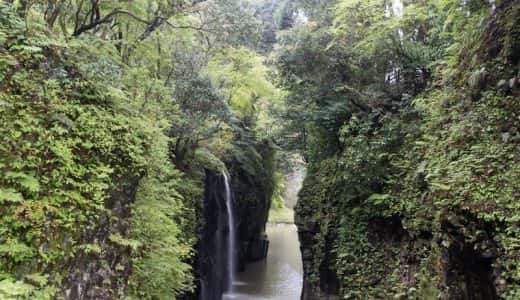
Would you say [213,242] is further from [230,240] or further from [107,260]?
[107,260]

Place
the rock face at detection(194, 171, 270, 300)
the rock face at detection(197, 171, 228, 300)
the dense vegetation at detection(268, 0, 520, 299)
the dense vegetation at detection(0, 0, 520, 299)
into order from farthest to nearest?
the rock face at detection(194, 171, 270, 300) < the rock face at detection(197, 171, 228, 300) < the dense vegetation at detection(268, 0, 520, 299) < the dense vegetation at detection(0, 0, 520, 299)

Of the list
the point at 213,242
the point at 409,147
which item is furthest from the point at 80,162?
the point at 213,242

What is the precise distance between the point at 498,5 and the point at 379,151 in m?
3.56

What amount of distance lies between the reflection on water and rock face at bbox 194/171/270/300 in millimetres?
699

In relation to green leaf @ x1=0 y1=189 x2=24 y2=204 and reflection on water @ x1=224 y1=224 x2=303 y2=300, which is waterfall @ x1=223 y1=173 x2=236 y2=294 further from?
green leaf @ x1=0 y1=189 x2=24 y2=204

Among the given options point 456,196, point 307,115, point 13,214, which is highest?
point 307,115

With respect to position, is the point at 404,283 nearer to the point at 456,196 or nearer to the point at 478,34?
the point at 456,196

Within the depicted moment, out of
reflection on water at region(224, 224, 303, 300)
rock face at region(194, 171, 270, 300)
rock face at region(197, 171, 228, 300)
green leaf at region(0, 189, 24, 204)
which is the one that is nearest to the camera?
green leaf at region(0, 189, 24, 204)

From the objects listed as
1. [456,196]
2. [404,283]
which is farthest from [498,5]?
[404,283]

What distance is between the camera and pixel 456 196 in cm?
500

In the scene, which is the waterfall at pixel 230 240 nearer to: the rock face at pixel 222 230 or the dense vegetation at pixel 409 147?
the rock face at pixel 222 230

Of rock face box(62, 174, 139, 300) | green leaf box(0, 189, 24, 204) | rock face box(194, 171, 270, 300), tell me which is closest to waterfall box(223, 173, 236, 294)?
rock face box(194, 171, 270, 300)

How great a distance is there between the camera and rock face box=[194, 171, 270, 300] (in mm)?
13402

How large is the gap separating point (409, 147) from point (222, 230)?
10.3 meters
